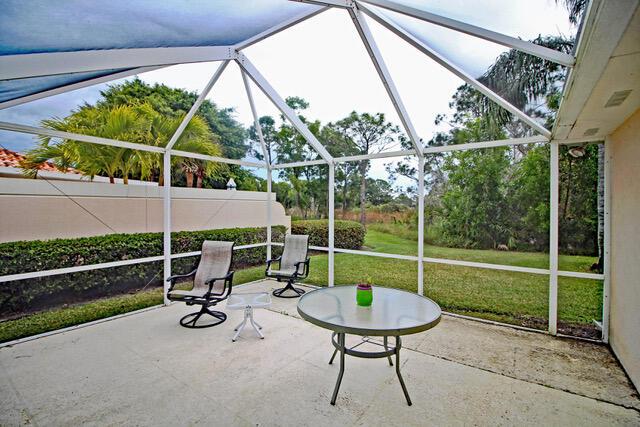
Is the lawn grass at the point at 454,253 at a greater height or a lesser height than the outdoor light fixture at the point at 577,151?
lesser

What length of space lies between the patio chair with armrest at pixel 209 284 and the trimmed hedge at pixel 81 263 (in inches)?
14.2

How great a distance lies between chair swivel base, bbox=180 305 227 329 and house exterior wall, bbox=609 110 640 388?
465 cm

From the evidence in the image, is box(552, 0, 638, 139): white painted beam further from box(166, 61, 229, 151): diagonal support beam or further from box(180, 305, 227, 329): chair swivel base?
box(180, 305, 227, 329): chair swivel base

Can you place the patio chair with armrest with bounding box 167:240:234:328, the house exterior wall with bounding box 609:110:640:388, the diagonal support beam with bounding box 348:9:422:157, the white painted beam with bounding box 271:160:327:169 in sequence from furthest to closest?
1. the white painted beam with bounding box 271:160:327:169
2. the patio chair with armrest with bounding box 167:240:234:328
3. the diagonal support beam with bounding box 348:9:422:157
4. the house exterior wall with bounding box 609:110:640:388

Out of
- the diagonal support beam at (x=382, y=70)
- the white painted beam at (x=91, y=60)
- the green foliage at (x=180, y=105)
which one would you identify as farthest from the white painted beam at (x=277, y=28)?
the green foliage at (x=180, y=105)

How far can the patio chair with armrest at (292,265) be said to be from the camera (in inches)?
218

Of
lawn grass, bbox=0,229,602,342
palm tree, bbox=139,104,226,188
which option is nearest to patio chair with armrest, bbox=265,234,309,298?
lawn grass, bbox=0,229,602,342

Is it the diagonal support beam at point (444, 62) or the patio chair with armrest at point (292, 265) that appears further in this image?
the patio chair with armrest at point (292, 265)

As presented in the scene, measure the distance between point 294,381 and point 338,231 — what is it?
5.47 meters

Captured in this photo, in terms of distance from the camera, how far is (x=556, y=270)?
12.6 feet

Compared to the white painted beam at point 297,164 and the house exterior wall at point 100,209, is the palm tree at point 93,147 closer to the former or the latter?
the house exterior wall at point 100,209

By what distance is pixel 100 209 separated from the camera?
15.2 ft

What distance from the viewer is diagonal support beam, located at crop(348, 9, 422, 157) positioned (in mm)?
2963

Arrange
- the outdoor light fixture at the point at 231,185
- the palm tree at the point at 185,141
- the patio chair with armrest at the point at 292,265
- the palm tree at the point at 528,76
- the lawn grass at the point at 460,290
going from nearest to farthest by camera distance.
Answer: the palm tree at the point at 528,76, the lawn grass at the point at 460,290, the palm tree at the point at 185,141, the patio chair with armrest at the point at 292,265, the outdoor light fixture at the point at 231,185
